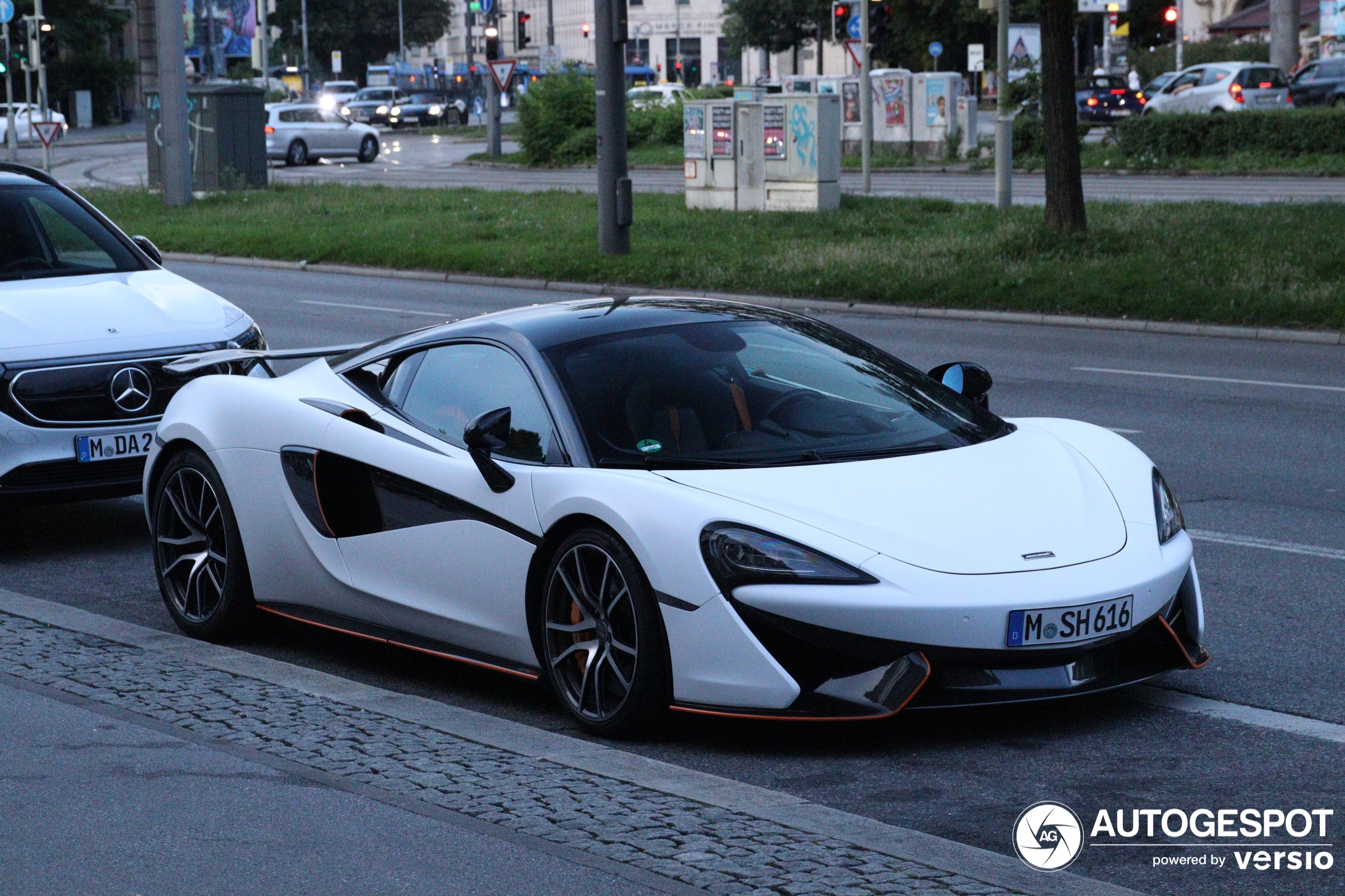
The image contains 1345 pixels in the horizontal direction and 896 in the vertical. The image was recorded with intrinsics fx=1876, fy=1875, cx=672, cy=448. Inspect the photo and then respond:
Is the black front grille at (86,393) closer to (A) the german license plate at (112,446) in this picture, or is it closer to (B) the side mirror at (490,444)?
(A) the german license plate at (112,446)

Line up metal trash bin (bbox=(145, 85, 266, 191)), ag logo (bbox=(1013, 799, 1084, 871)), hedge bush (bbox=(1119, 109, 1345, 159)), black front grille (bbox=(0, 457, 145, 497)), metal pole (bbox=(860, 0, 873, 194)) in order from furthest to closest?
metal trash bin (bbox=(145, 85, 266, 191)) < hedge bush (bbox=(1119, 109, 1345, 159)) < metal pole (bbox=(860, 0, 873, 194)) < black front grille (bbox=(0, 457, 145, 497)) < ag logo (bbox=(1013, 799, 1084, 871))

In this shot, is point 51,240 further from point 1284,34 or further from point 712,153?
point 1284,34

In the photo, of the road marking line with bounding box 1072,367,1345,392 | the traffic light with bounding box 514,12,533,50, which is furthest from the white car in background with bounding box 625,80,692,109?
the road marking line with bounding box 1072,367,1345,392

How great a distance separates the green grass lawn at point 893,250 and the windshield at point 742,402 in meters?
11.0

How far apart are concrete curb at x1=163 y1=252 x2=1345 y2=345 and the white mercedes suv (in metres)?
5.37

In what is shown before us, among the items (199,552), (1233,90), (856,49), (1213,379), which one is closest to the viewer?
(199,552)

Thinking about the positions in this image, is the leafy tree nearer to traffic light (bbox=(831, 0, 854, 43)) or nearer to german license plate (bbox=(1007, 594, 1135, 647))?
traffic light (bbox=(831, 0, 854, 43))

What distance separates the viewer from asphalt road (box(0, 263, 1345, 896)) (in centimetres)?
466

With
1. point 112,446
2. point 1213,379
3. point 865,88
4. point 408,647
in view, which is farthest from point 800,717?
point 865,88

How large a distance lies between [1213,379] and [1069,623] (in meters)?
9.02

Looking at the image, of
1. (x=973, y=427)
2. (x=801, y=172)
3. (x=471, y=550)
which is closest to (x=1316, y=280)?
(x=801, y=172)

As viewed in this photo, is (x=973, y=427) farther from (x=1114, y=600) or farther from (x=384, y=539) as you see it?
(x=384, y=539)

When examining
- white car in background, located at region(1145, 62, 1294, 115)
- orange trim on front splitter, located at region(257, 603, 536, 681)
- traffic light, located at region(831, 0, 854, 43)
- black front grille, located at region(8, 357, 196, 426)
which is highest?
traffic light, located at region(831, 0, 854, 43)

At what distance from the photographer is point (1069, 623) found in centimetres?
498
